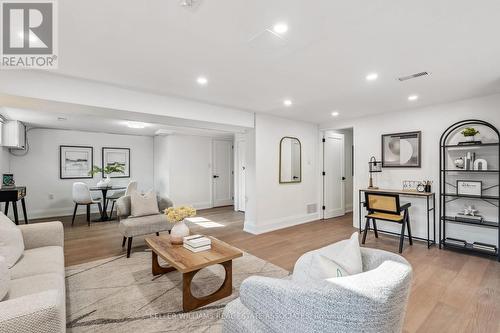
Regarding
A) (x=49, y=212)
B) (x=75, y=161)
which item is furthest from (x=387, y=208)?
(x=49, y=212)

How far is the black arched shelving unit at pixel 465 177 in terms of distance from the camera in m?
3.30

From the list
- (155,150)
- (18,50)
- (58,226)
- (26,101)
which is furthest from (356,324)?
(155,150)

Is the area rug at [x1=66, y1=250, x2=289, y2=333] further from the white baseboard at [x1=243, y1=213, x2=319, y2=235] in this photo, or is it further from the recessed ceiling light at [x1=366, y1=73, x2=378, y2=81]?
the recessed ceiling light at [x1=366, y1=73, x2=378, y2=81]

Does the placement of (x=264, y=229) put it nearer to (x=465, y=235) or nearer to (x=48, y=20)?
(x=465, y=235)

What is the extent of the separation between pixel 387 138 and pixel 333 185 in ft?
6.15

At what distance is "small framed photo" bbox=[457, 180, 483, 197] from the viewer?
338 cm

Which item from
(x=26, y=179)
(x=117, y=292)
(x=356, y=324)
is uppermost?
(x=26, y=179)

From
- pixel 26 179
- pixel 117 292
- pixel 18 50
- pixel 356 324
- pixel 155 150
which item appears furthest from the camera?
pixel 155 150

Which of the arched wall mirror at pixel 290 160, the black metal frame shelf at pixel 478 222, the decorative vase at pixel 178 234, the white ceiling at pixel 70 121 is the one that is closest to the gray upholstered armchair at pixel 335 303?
the decorative vase at pixel 178 234

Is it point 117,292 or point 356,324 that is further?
point 117,292

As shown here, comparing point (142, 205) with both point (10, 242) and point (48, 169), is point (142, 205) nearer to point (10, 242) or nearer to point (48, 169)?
point (10, 242)

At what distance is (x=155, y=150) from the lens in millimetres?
7219

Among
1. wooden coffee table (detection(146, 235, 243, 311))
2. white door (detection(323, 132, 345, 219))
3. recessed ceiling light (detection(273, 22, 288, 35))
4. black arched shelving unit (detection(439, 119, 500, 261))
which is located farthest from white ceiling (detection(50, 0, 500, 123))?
white door (detection(323, 132, 345, 219))

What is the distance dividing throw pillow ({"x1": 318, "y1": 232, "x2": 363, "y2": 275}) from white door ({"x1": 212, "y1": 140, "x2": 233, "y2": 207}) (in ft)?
20.1
